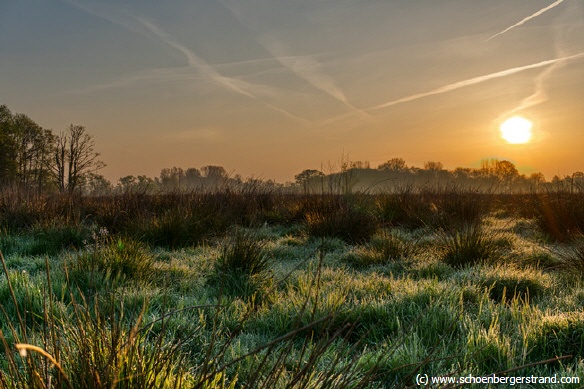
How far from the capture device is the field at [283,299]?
156 cm

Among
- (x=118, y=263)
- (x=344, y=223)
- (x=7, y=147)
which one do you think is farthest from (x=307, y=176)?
(x=7, y=147)

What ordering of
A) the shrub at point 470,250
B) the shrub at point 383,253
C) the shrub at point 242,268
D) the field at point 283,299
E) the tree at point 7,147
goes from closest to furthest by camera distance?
the field at point 283,299, the shrub at point 242,268, the shrub at point 470,250, the shrub at point 383,253, the tree at point 7,147

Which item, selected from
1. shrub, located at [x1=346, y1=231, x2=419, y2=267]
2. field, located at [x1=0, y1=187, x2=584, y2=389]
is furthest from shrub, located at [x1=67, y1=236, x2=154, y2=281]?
shrub, located at [x1=346, y1=231, x2=419, y2=267]

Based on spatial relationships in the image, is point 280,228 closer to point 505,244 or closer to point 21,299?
point 505,244

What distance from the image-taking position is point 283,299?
12.5ft

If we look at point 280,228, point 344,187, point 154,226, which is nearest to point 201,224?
point 154,226

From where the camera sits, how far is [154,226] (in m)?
7.28

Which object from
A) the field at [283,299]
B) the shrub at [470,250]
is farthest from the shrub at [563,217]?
the shrub at [470,250]

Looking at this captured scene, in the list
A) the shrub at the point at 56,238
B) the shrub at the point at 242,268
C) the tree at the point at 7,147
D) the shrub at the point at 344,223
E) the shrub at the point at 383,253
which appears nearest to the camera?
the shrub at the point at 242,268

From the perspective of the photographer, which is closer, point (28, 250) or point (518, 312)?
point (518, 312)

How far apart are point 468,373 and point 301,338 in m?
1.24

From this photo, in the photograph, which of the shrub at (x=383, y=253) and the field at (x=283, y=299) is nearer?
the field at (x=283, y=299)

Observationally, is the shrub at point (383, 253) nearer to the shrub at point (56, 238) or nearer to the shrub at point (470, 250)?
the shrub at point (470, 250)

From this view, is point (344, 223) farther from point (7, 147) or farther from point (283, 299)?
point (7, 147)
